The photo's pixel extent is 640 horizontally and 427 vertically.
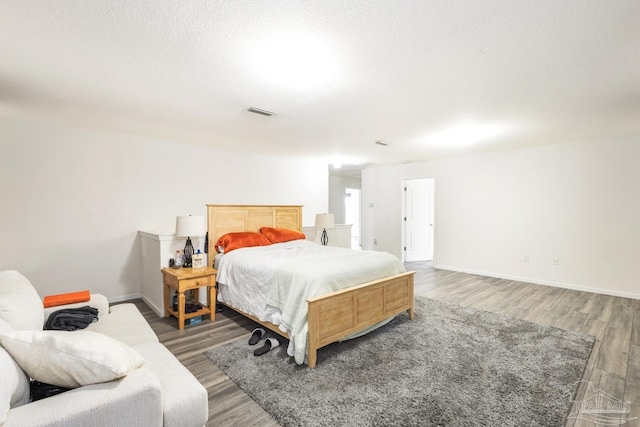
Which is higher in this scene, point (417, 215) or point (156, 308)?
point (417, 215)

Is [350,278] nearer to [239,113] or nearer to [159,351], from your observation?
[159,351]

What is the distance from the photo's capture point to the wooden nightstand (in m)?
3.08

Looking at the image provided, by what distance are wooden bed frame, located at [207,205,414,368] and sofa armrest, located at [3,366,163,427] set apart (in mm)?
1337

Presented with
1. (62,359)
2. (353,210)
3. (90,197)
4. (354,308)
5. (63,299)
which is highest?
(90,197)

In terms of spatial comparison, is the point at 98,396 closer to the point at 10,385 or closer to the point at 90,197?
the point at 10,385

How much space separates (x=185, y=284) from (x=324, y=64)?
2503 mm

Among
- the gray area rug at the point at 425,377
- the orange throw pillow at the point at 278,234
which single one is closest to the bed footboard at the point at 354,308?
the gray area rug at the point at 425,377

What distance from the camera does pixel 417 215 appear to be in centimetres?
689

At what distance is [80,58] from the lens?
206cm

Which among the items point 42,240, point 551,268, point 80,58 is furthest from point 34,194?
point 551,268

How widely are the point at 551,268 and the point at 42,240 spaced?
715 centimetres

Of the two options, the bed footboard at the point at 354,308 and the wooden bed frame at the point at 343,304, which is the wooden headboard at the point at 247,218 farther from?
the bed footboard at the point at 354,308

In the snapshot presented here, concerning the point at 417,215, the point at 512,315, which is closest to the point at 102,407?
the point at 512,315

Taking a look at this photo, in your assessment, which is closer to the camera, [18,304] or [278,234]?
[18,304]
